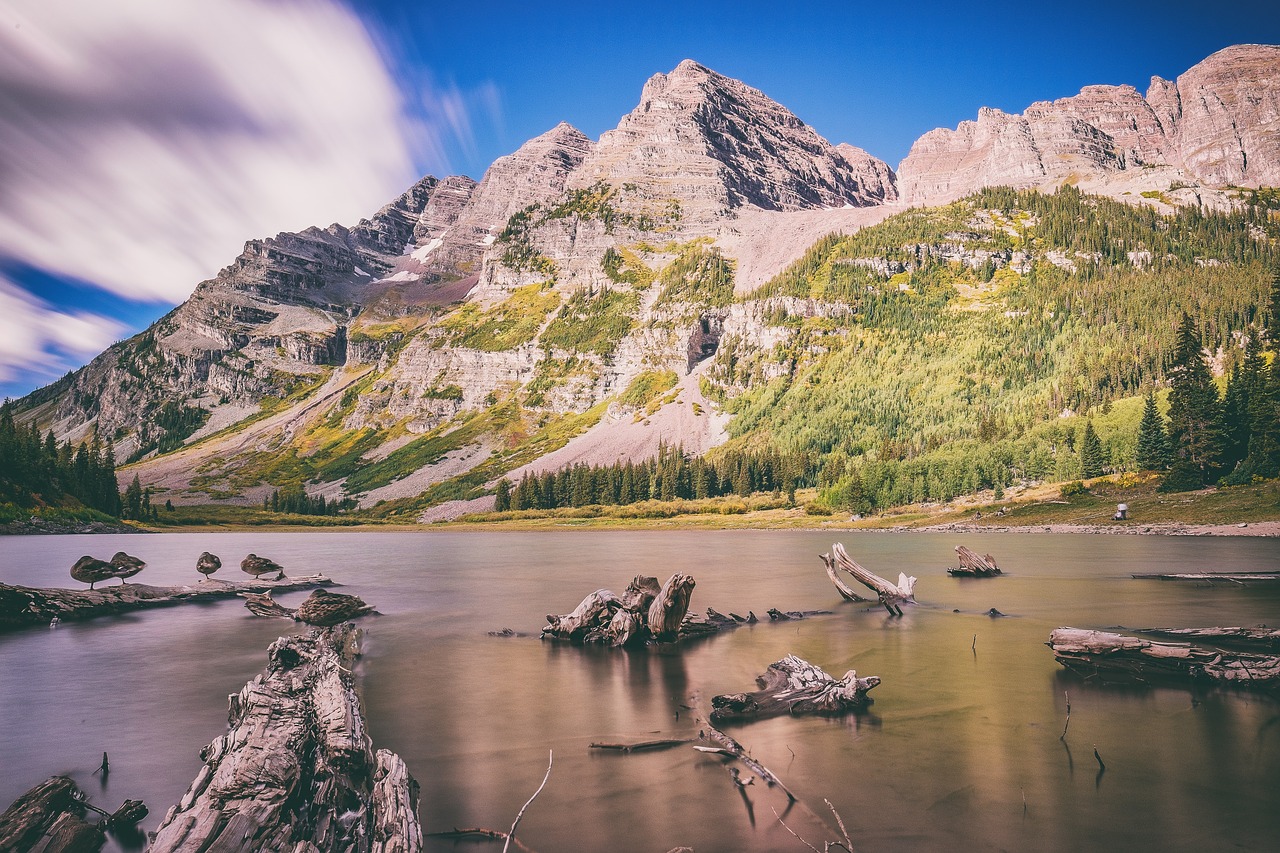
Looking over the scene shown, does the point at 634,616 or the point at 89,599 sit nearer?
the point at 634,616

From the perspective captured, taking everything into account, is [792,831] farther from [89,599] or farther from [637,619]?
[89,599]

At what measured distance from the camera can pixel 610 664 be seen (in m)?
19.7

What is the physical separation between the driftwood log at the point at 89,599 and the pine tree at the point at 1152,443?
4694 inches

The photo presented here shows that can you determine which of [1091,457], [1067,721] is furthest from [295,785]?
[1091,457]

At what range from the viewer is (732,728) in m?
13.2

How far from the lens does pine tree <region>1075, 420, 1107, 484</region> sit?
382 ft

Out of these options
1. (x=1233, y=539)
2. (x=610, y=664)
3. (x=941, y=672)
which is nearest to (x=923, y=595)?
(x=941, y=672)

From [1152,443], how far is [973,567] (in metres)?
87.6

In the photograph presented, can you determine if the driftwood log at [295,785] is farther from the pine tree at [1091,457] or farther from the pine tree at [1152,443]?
the pine tree at [1091,457]

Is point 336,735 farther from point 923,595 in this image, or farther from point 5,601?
point 923,595

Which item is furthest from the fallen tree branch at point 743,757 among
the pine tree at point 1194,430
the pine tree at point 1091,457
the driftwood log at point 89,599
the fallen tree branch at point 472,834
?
the pine tree at point 1091,457

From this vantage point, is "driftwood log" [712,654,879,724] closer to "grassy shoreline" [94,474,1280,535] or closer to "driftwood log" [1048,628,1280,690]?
"driftwood log" [1048,628,1280,690]

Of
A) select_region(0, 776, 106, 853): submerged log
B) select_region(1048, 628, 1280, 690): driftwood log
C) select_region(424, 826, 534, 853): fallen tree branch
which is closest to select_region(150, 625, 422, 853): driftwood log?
select_region(424, 826, 534, 853): fallen tree branch

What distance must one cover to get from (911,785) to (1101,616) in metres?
20.6
